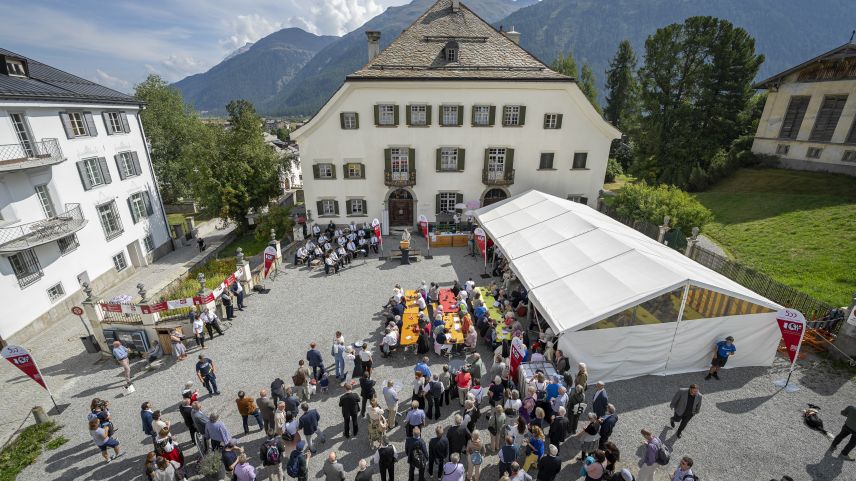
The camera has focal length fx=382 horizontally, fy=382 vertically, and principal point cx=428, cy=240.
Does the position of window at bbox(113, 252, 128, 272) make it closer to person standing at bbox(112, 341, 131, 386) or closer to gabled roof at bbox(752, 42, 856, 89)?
person standing at bbox(112, 341, 131, 386)

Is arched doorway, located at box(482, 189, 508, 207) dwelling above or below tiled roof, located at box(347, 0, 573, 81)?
below

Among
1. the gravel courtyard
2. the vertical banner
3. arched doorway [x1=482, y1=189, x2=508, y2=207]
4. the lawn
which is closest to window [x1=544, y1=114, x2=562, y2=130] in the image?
arched doorway [x1=482, y1=189, x2=508, y2=207]

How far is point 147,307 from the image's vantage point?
1372 centimetres

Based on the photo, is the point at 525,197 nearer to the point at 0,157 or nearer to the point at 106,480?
the point at 106,480

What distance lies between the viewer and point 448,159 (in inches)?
1041

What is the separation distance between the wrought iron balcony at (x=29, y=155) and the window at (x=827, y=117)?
47.9m

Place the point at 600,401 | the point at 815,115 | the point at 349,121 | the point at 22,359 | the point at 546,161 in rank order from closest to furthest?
1. the point at 600,401
2. the point at 22,359
3. the point at 349,121
4. the point at 546,161
5. the point at 815,115

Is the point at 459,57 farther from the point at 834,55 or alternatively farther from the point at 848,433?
the point at 834,55

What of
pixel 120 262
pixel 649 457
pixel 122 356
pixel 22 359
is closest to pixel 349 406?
pixel 649 457

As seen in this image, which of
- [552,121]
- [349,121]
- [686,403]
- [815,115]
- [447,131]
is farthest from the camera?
[815,115]

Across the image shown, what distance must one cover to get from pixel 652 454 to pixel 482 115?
2164 centimetres

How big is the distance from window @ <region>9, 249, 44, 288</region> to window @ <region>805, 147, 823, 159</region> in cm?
4888

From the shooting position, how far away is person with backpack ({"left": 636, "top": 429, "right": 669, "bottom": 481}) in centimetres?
791

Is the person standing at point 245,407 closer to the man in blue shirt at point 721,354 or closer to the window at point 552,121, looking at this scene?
the man in blue shirt at point 721,354
